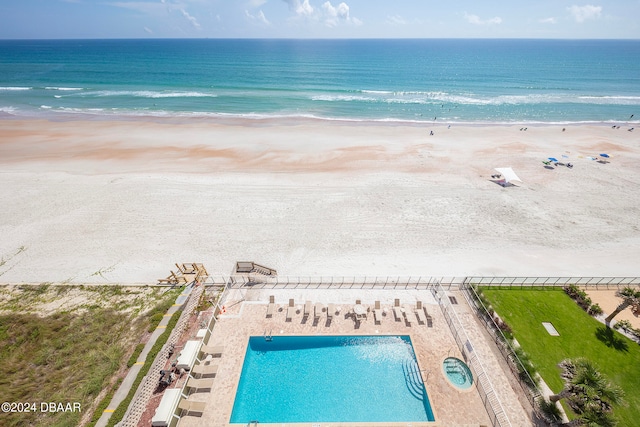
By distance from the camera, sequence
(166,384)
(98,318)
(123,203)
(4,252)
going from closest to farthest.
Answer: (166,384) < (98,318) < (4,252) < (123,203)

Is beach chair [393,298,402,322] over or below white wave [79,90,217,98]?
below

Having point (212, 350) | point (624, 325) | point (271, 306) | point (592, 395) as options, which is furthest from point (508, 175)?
point (212, 350)

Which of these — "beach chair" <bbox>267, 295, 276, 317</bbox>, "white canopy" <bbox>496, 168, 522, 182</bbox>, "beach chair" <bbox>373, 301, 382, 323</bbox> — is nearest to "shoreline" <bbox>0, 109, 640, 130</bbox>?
"white canopy" <bbox>496, 168, 522, 182</bbox>

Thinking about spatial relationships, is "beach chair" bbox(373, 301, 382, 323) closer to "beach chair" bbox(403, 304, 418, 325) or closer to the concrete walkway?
"beach chair" bbox(403, 304, 418, 325)

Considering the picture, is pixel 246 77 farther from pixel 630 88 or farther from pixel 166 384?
pixel 630 88

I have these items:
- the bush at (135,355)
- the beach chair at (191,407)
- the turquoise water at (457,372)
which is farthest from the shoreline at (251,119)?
the beach chair at (191,407)

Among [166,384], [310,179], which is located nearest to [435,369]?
[166,384]

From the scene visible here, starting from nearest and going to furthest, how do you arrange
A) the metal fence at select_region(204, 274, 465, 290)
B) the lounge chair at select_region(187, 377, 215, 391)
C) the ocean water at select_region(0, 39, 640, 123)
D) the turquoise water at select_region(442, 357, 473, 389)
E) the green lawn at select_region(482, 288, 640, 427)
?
the lounge chair at select_region(187, 377, 215, 391)
the turquoise water at select_region(442, 357, 473, 389)
the green lawn at select_region(482, 288, 640, 427)
the metal fence at select_region(204, 274, 465, 290)
the ocean water at select_region(0, 39, 640, 123)
